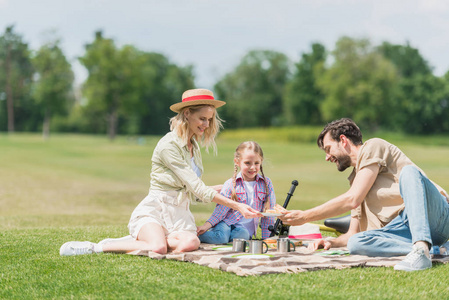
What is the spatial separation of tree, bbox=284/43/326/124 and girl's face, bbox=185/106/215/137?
5413 centimetres

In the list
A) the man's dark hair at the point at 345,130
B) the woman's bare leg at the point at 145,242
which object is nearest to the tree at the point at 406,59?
the man's dark hair at the point at 345,130

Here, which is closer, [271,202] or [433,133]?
[271,202]

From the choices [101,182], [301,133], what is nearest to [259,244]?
[101,182]

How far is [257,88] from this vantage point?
65438 millimetres

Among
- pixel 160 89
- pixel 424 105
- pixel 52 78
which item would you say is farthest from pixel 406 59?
pixel 52 78

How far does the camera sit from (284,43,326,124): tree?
58.8 m

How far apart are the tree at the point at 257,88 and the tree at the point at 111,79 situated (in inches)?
717

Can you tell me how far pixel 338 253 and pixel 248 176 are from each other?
4.44ft

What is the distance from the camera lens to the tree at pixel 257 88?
61312mm

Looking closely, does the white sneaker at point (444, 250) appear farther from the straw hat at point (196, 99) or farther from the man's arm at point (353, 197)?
the straw hat at point (196, 99)

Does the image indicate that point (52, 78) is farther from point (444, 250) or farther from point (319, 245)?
point (444, 250)

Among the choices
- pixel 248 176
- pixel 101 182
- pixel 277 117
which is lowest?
pixel 101 182

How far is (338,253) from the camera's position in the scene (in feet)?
15.1

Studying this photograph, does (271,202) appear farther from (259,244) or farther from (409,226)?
(409,226)
